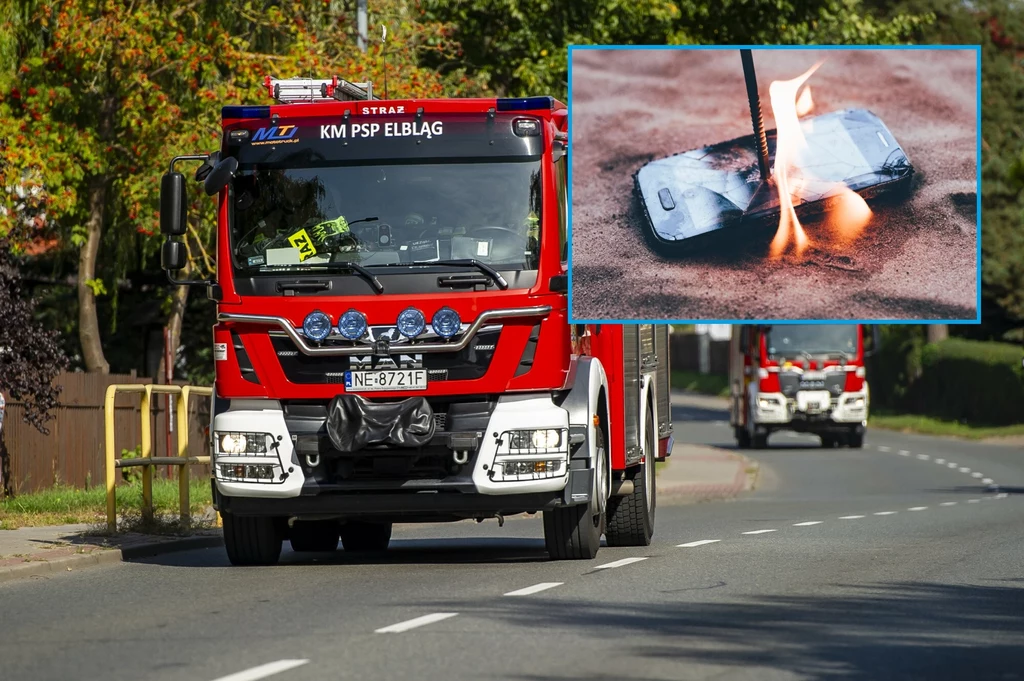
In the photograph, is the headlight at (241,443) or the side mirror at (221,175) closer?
the headlight at (241,443)

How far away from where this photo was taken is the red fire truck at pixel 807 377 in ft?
132

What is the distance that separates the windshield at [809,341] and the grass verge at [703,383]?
35.1 metres

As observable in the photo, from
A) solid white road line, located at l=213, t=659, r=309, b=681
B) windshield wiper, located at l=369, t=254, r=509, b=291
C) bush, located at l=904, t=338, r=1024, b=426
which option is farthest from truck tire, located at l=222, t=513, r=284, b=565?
bush, located at l=904, t=338, r=1024, b=426

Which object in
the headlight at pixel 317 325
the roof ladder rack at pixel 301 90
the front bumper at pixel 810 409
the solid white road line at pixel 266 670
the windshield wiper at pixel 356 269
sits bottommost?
the front bumper at pixel 810 409

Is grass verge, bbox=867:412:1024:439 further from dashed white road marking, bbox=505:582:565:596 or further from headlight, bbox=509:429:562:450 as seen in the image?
dashed white road marking, bbox=505:582:565:596

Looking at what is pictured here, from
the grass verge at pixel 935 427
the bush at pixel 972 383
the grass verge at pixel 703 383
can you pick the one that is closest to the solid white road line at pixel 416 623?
the grass verge at pixel 935 427

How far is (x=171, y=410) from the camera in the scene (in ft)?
68.9

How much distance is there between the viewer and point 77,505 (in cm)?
1850

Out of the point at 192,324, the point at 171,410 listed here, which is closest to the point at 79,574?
the point at 171,410

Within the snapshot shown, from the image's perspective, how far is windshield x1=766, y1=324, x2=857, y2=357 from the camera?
4006 centimetres

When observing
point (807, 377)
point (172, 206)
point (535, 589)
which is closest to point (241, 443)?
point (172, 206)

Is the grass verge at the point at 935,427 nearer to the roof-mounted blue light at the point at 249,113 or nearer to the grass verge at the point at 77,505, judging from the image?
the grass verge at the point at 77,505

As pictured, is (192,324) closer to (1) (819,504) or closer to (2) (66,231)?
(2) (66,231)

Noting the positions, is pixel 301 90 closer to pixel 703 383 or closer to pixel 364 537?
pixel 364 537
